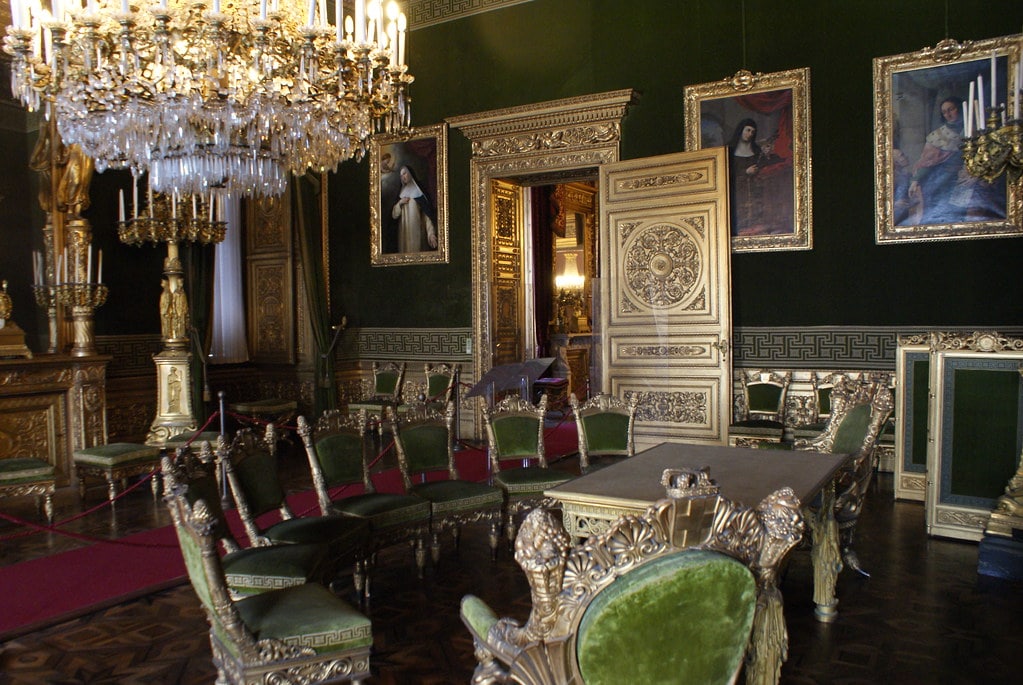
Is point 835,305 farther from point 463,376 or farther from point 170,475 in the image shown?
point 170,475

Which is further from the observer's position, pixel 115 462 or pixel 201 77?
pixel 115 462

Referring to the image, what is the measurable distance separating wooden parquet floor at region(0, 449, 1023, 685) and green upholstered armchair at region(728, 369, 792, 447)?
193cm

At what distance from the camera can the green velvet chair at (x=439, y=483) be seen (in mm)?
4371

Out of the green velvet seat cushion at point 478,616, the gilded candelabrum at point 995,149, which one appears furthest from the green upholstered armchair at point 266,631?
the gilded candelabrum at point 995,149

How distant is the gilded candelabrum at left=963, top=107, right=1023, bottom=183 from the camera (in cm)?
397

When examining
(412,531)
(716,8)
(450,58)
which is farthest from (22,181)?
(716,8)

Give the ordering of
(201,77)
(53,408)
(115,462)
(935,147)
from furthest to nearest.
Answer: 1. (53,408)
2. (935,147)
3. (115,462)
4. (201,77)

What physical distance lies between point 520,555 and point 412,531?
271 cm

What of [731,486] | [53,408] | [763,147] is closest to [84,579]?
[53,408]

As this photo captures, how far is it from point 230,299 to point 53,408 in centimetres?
343

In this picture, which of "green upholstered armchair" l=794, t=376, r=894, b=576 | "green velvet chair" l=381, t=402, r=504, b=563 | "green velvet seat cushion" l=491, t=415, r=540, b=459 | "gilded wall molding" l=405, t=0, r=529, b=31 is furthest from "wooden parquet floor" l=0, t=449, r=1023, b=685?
"gilded wall molding" l=405, t=0, r=529, b=31

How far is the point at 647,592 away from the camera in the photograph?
156 cm

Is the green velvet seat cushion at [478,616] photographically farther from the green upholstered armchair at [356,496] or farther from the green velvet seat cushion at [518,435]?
the green velvet seat cushion at [518,435]

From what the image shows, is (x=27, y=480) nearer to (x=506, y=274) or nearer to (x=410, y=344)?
(x=410, y=344)
